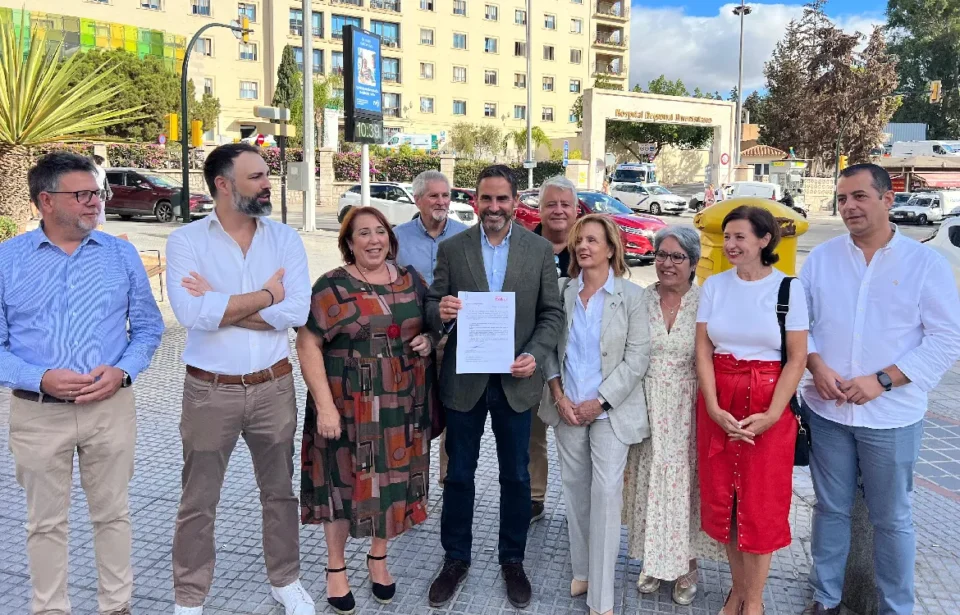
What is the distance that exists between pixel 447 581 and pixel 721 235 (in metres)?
2.29

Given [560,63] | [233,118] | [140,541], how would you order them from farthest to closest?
[560,63], [233,118], [140,541]

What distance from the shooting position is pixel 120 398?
10.5 feet

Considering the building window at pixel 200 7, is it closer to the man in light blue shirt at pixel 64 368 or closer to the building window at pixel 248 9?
the building window at pixel 248 9

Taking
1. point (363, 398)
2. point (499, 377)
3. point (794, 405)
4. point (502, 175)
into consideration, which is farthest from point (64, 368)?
point (794, 405)

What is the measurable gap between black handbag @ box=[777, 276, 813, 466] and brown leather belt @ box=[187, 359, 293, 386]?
218cm

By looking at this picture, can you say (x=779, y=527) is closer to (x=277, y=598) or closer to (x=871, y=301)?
(x=871, y=301)

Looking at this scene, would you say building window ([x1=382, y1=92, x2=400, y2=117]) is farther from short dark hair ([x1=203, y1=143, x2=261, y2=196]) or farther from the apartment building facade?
short dark hair ([x1=203, y1=143, x2=261, y2=196])

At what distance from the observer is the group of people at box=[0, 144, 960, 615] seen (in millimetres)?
3086

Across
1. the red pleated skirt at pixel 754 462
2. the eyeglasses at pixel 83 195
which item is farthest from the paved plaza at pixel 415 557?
the eyeglasses at pixel 83 195

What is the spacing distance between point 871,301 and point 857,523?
1088 mm

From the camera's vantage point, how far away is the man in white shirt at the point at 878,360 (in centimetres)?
310

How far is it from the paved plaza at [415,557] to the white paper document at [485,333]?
1.15 metres

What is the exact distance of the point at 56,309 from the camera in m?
3.04

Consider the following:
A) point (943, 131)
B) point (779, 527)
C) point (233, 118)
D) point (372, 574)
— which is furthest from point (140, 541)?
point (943, 131)
